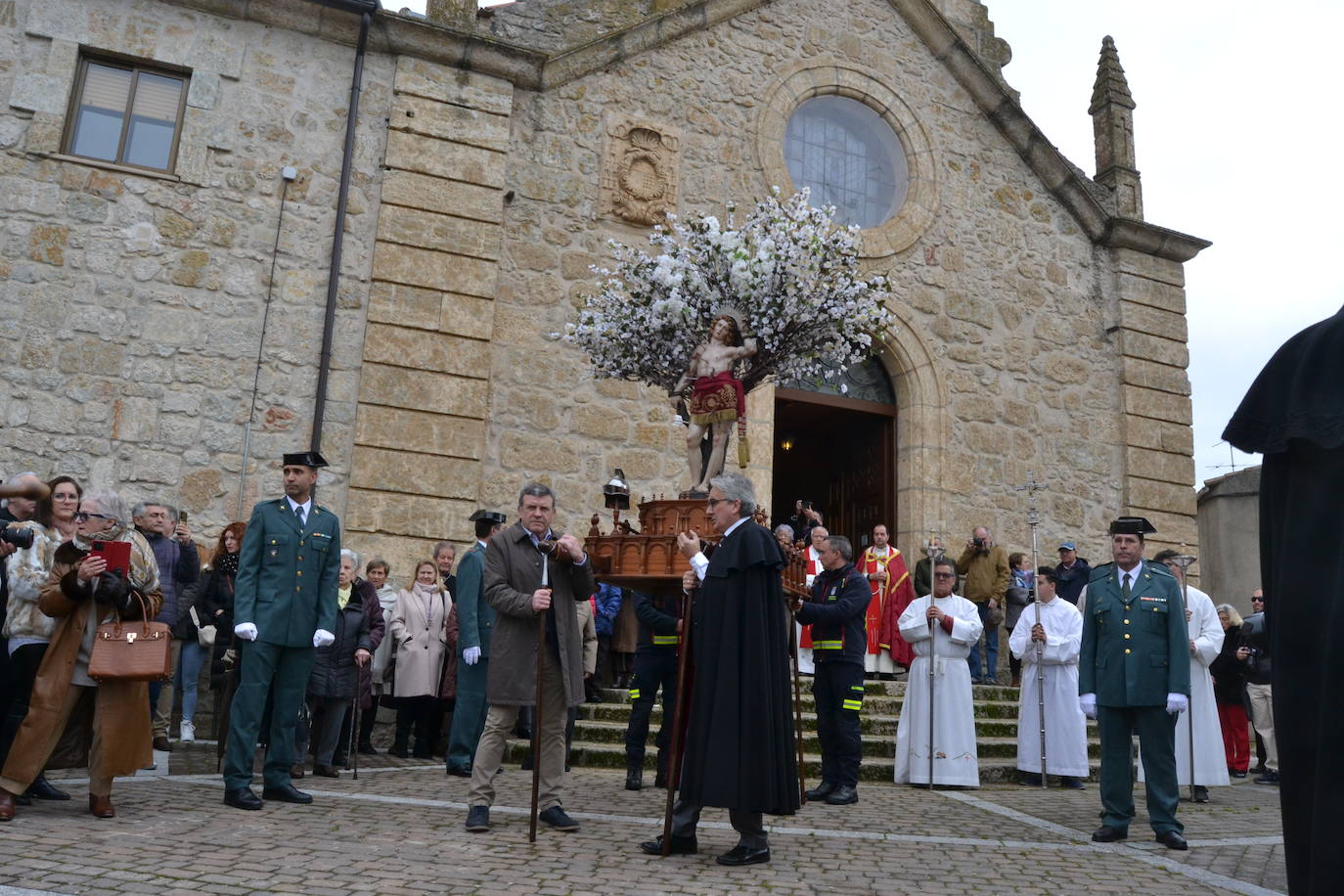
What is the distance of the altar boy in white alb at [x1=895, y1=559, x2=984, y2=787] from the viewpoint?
348 inches

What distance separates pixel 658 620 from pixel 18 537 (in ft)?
13.1

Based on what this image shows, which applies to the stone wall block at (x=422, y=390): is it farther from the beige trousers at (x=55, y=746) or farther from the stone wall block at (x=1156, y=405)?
the stone wall block at (x=1156, y=405)

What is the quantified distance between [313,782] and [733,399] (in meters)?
3.96

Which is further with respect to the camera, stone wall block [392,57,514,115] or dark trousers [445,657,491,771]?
stone wall block [392,57,514,115]

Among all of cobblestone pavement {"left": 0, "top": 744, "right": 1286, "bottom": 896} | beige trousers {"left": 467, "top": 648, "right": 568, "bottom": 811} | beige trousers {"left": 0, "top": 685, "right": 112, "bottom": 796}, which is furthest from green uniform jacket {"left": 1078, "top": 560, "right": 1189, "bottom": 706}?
beige trousers {"left": 0, "top": 685, "right": 112, "bottom": 796}

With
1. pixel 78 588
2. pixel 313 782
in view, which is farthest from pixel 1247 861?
pixel 78 588

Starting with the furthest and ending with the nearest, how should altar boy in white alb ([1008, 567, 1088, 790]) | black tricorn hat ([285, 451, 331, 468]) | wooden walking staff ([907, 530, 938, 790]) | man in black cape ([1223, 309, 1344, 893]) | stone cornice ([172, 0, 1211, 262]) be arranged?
stone cornice ([172, 0, 1211, 262]) < altar boy in white alb ([1008, 567, 1088, 790]) < wooden walking staff ([907, 530, 938, 790]) < black tricorn hat ([285, 451, 331, 468]) < man in black cape ([1223, 309, 1344, 893])

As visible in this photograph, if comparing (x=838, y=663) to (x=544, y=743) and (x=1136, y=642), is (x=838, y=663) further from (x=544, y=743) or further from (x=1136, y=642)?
(x=544, y=743)

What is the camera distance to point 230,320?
11.2 metres

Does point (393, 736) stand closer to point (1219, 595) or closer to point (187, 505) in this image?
point (187, 505)

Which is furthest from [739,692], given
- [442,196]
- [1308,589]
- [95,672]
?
[442,196]

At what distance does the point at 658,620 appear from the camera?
783cm

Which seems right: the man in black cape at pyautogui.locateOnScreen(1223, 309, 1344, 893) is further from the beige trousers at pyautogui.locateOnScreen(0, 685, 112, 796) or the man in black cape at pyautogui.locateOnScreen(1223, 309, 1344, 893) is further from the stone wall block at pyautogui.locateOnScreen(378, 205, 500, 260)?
the stone wall block at pyautogui.locateOnScreen(378, 205, 500, 260)

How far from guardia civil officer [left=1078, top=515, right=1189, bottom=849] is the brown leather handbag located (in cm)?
542
